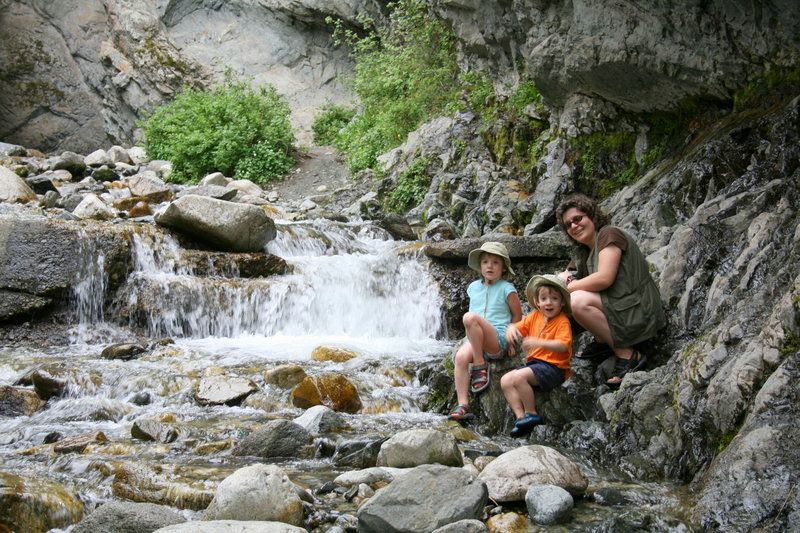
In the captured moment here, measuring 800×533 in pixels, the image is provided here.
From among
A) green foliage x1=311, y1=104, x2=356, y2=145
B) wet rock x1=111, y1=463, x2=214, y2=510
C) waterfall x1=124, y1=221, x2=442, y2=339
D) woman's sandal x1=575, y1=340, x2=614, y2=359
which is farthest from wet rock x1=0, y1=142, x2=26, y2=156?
woman's sandal x1=575, y1=340, x2=614, y2=359

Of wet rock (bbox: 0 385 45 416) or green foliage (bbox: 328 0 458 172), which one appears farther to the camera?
green foliage (bbox: 328 0 458 172)

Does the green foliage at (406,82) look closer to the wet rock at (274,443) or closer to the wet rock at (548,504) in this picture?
the wet rock at (274,443)

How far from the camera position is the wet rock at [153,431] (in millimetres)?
4293

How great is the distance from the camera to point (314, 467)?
3.75m

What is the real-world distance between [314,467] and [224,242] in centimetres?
637

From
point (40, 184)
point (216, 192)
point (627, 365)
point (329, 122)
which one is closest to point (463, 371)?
point (627, 365)

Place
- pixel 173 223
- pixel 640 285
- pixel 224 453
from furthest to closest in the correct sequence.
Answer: pixel 173 223
pixel 640 285
pixel 224 453

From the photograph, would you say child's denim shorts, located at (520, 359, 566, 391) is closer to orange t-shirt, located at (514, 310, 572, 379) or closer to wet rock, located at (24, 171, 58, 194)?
orange t-shirt, located at (514, 310, 572, 379)

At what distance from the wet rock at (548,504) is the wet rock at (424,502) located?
215 mm

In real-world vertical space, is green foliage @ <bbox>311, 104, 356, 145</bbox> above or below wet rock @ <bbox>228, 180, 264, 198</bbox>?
above

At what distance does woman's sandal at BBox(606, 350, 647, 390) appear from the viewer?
4.48 metres

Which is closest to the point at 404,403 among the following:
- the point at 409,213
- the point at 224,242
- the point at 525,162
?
the point at 224,242

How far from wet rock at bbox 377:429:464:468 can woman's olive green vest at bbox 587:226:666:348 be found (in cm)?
162

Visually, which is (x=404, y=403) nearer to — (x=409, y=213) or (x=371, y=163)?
(x=409, y=213)
